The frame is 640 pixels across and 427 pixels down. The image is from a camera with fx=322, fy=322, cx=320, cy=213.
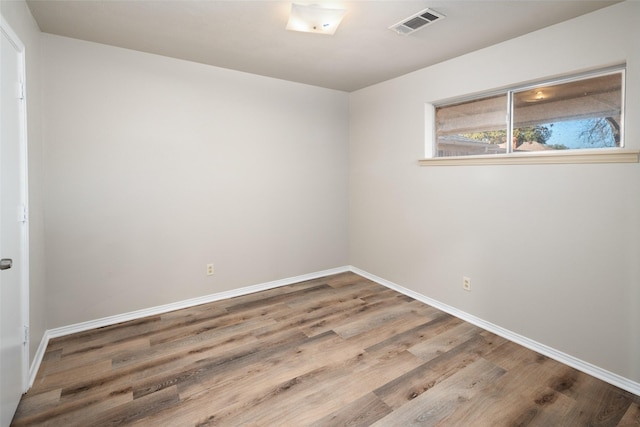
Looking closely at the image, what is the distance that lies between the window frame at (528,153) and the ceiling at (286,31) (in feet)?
1.34

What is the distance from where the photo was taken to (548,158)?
2.42 meters

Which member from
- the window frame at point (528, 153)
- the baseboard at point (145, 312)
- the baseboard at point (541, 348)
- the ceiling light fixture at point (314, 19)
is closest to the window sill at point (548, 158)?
the window frame at point (528, 153)

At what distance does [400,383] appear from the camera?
84.4 inches

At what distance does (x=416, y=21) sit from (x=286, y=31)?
97cm

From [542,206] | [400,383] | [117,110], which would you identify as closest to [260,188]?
[117,110]

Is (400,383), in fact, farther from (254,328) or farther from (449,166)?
(449,166)

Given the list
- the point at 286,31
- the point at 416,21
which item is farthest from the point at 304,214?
the point at 416,21

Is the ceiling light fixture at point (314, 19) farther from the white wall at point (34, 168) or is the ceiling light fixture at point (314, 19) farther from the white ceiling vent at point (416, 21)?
the white wall at point (34, 168)

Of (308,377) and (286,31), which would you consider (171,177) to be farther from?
(308,377)

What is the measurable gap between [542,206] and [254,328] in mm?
2589

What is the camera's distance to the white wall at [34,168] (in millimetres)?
2135

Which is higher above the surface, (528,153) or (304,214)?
(528,153)

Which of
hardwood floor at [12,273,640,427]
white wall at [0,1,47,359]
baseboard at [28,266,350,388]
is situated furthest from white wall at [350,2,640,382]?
white wall at [0,1,47,359]

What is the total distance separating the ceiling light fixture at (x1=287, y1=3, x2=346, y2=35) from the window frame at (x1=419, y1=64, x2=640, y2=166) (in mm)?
1530
